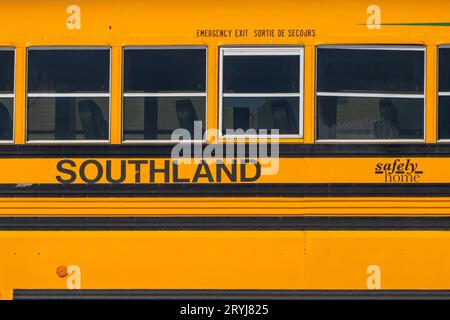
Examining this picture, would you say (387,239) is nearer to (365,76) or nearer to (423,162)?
(423,162)

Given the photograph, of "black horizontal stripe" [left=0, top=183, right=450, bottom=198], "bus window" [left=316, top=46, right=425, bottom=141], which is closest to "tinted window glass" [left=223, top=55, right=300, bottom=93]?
"bus window" [left=316, top=46, right=425, bottom=141]

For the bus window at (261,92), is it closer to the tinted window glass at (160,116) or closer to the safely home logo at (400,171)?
the tinted window glass at (160,116)

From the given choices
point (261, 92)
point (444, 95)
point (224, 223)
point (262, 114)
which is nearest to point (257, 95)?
point (261, 92)

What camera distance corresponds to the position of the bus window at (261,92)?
273 inches

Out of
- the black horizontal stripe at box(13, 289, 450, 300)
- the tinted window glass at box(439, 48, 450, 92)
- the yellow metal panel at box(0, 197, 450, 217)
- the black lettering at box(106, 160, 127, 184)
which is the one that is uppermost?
the tinted window glass at box(439, 48, 450, 92)

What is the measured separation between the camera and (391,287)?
22.6ft

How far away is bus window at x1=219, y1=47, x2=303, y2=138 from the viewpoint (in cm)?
693

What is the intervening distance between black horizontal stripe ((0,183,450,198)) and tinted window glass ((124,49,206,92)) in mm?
781

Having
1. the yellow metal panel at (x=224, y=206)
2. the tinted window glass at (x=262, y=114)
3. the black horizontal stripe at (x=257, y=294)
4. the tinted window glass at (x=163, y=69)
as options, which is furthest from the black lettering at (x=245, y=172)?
the black horizontal stripe at (x=257, y=294)

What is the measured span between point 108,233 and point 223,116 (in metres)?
1.29

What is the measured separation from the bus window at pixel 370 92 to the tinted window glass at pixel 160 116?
97cm

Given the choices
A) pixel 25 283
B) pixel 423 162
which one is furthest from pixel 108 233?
pixel 423 162

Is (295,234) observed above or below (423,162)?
below

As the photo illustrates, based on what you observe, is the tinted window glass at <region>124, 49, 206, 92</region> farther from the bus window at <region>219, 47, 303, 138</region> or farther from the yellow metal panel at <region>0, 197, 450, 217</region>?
the yellow metal panel at <region>0, 197, 450, 217</region>
